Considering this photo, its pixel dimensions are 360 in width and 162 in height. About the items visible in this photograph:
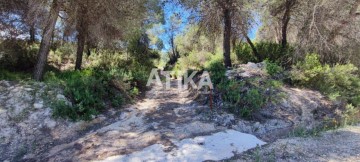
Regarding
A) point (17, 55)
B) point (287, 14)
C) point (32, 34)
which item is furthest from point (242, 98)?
point (17, 55)

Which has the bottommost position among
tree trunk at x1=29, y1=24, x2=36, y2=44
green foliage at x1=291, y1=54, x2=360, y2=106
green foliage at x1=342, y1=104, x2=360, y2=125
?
green foliage at x1=342, y1=104, x2=360, y2=125

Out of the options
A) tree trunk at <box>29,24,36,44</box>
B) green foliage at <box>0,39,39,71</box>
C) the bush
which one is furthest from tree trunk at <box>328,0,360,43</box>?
green foliage at <box>0,39,39,71</box>

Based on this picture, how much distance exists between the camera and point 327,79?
7688 mm

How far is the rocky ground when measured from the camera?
4.51 m

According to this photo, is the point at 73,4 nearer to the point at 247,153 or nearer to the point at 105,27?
the point at 105,27

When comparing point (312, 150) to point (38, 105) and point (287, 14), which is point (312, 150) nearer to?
point (38, 105)

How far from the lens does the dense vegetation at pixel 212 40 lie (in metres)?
6.85

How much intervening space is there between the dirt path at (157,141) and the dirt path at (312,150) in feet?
1.05

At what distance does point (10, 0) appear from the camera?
7855 millimetres

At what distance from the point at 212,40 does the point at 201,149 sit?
6175 mm

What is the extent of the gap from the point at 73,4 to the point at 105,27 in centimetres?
131

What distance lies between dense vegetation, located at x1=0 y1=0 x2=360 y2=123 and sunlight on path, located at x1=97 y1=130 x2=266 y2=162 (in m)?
1.19

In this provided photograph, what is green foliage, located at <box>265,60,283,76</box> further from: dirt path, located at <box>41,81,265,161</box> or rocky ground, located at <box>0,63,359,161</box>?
dirt path, located at <box>41,81,265,161</box>

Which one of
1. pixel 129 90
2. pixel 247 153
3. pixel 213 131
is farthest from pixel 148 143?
pixel 129 90
